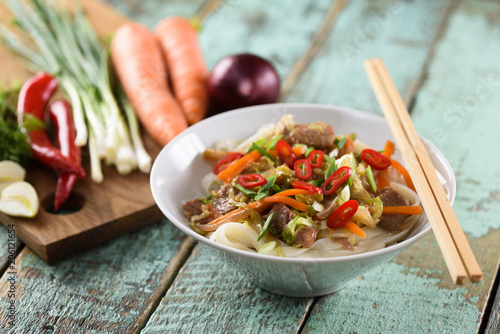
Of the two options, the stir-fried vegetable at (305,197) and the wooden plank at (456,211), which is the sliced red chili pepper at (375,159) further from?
the wooden plank at (456,211)

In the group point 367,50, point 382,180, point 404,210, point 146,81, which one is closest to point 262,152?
point 382,180

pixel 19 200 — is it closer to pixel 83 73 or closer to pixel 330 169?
pixel 83 73

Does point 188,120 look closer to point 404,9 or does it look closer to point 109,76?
point 109,76

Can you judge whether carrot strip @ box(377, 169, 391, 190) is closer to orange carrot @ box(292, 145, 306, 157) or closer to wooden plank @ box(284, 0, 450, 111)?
orange carrot @ box(292, 145, 306, 157)

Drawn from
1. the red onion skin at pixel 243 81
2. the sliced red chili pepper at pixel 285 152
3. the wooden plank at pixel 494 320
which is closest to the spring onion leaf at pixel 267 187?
the sliced red chili pepper at pixel 285 152

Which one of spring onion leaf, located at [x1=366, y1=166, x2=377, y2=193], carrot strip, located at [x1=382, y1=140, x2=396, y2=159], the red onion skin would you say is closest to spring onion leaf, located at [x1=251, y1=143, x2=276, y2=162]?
spring onion leaf, located at [x1=366, y1=166, x2=377, y2=193]

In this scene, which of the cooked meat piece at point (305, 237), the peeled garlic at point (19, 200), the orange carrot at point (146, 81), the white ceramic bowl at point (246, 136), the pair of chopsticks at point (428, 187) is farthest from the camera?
the orange carrot at point (146, 81)
